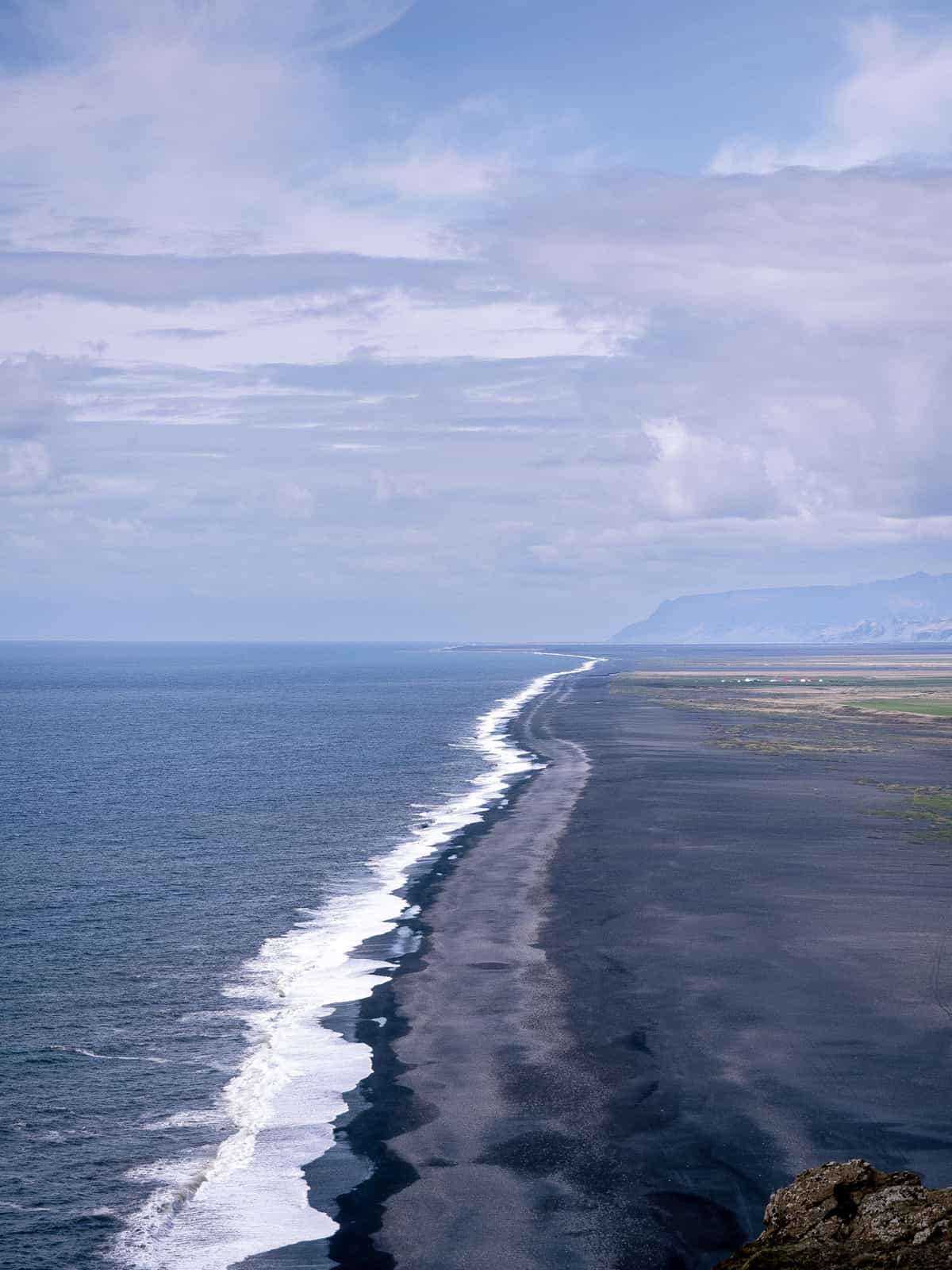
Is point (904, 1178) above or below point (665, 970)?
above

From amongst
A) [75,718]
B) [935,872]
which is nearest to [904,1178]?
[935,872]

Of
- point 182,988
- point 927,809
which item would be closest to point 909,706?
point 927,809

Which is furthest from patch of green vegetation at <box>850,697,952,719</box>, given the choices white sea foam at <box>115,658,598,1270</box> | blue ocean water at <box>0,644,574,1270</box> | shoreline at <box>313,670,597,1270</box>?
shoreline at <box>313,670,597,1270</box>

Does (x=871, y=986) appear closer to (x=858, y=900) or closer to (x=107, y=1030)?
(x=858, y=900)

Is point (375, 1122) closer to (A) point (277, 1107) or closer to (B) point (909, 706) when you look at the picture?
(A) point (277, 1107)

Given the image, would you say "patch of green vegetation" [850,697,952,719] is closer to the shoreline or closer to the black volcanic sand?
the black volcanic sand

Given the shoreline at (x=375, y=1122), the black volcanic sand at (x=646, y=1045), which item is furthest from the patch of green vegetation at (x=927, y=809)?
the shoreline at (x=375, y=1122)

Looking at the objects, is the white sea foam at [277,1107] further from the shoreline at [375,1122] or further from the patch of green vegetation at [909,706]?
the patch of green vegetation at [909,706]
